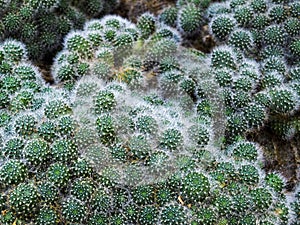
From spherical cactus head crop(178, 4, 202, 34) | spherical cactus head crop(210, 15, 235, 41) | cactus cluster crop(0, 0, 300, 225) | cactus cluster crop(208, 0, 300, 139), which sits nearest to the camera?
cactus cluster crop(0, 0, 300, 225)

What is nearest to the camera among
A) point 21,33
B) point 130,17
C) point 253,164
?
point 253,164

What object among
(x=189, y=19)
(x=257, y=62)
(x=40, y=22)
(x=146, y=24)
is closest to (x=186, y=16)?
(x=189, y=19)

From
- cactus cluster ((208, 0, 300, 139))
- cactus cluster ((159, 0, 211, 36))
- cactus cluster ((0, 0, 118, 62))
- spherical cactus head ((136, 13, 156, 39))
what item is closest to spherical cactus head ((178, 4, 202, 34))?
cactus cluster ((159, 0, 211, 36))

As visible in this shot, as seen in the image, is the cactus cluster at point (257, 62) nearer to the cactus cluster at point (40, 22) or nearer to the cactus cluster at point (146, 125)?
the cactus cluster at point (146, 125)

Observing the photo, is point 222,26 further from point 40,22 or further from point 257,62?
point 40,22

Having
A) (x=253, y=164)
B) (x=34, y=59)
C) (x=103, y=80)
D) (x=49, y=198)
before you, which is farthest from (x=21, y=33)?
(x=253, y=164)

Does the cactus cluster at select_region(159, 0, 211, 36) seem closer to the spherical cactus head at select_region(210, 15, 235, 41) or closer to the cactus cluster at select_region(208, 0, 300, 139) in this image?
the cactus cluster at select_region(208, 0, 300, 139)

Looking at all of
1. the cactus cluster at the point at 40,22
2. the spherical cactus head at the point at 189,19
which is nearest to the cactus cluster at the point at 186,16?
the spherical cactus head at the point at 189,19

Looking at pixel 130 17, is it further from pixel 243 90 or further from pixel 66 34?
pixel 243 90
